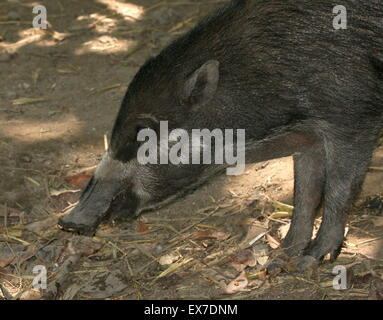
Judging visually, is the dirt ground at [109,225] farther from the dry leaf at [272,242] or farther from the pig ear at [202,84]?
the pig ear at [202,84]

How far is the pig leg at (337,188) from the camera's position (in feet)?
16.6

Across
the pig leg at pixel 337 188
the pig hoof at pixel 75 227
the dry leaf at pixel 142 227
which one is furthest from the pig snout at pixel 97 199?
the pig leg at pixel 337 188

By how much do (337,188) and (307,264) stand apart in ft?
1.76

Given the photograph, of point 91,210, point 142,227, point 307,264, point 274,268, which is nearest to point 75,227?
point 91,210

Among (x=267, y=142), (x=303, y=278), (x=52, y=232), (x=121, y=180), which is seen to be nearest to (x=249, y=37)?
(x=267, y=142)

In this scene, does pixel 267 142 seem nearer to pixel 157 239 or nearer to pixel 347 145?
pixel 347 145

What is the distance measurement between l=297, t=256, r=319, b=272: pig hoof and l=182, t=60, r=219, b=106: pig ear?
1234mm

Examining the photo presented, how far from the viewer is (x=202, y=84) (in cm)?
491

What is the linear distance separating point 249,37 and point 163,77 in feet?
1.95

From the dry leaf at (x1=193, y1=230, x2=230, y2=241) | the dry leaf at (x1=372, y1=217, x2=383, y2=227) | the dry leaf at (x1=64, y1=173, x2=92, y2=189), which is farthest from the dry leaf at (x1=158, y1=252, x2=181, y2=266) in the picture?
the dry leaf at (x1=372, y1=217, x2=383, y2=227)

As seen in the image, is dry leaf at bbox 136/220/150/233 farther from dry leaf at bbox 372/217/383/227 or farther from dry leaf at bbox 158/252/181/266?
dry leaf at bbox 372/217/383/227

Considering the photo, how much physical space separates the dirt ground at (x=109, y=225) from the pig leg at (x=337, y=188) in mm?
123

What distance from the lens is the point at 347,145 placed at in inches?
198

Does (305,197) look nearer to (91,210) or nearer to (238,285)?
(238,285)
